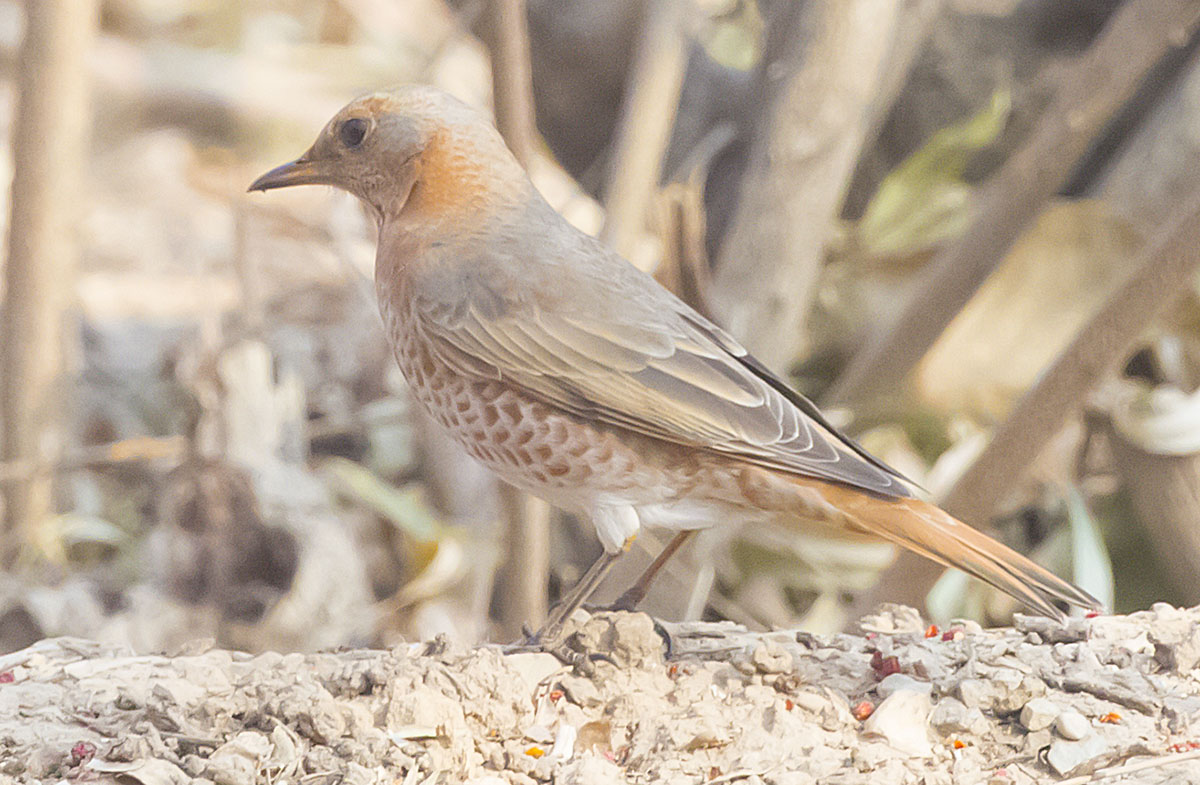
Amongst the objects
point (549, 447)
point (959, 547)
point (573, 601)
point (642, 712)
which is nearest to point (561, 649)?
point (573, 601)

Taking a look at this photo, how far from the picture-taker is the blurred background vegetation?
4605 mm

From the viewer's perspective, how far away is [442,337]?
2957 millimetres

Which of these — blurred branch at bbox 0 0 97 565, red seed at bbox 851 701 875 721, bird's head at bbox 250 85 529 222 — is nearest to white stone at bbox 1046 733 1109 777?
red seed at bbox 851 701 875 721

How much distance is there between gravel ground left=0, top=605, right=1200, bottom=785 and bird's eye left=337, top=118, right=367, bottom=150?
1.17m

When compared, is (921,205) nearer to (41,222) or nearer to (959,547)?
(959,547)

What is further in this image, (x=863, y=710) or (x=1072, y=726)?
(x=863, y=710)

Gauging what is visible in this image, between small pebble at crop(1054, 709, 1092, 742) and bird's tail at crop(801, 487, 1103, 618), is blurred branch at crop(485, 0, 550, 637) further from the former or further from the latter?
A: small pebble at crop(1054, 709, 1092, 742)

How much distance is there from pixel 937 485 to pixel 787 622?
2.66 feet

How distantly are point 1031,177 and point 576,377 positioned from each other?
2788 mm

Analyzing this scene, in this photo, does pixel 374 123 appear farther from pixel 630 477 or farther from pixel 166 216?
pixel 166 216

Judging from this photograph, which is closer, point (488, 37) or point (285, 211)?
point (488, 37)

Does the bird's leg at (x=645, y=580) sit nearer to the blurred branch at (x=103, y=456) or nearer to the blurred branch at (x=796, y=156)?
the blurred branch at (x=796, y=156)

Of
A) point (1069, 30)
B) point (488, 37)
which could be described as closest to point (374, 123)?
point (488, 37)

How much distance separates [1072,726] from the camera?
264cm
